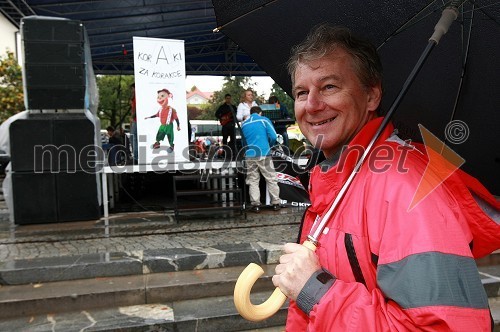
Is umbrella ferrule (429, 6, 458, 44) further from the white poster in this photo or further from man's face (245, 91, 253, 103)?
man's face (245, 91, 253, 103)

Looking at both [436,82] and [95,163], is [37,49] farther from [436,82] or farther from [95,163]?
[436,82]

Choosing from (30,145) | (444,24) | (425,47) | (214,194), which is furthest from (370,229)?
(214,194)

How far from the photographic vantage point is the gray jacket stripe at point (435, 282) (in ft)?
2.97

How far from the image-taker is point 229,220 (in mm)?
6711

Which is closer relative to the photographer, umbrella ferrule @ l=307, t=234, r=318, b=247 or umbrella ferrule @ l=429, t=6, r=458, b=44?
umbrella ferrule @ l=307, t=234, r=318, b=247

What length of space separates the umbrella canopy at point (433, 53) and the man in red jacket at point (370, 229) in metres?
0.49

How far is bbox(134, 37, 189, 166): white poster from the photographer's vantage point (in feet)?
21.6

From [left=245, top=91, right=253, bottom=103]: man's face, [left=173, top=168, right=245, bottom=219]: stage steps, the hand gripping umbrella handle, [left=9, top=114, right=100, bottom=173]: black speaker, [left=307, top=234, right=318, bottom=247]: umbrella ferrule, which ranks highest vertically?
[left=245, top=91, right=253, bottom=103]: man's face

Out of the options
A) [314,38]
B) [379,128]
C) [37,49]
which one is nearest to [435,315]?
[379,128]

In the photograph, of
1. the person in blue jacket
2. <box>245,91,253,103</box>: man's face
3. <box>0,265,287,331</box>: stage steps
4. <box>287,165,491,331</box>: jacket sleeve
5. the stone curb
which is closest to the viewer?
<box>287,165,491,331</box>: jacket sleeve

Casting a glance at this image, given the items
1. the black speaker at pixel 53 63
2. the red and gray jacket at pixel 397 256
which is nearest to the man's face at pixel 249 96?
the black speaker at pixel 53 63

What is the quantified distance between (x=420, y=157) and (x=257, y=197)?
21.1ft

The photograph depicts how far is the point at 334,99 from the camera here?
1.33 meters

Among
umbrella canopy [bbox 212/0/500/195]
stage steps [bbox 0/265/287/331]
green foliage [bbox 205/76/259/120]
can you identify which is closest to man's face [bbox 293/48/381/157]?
umbrella canopy [bbox 212/0/500/195]
